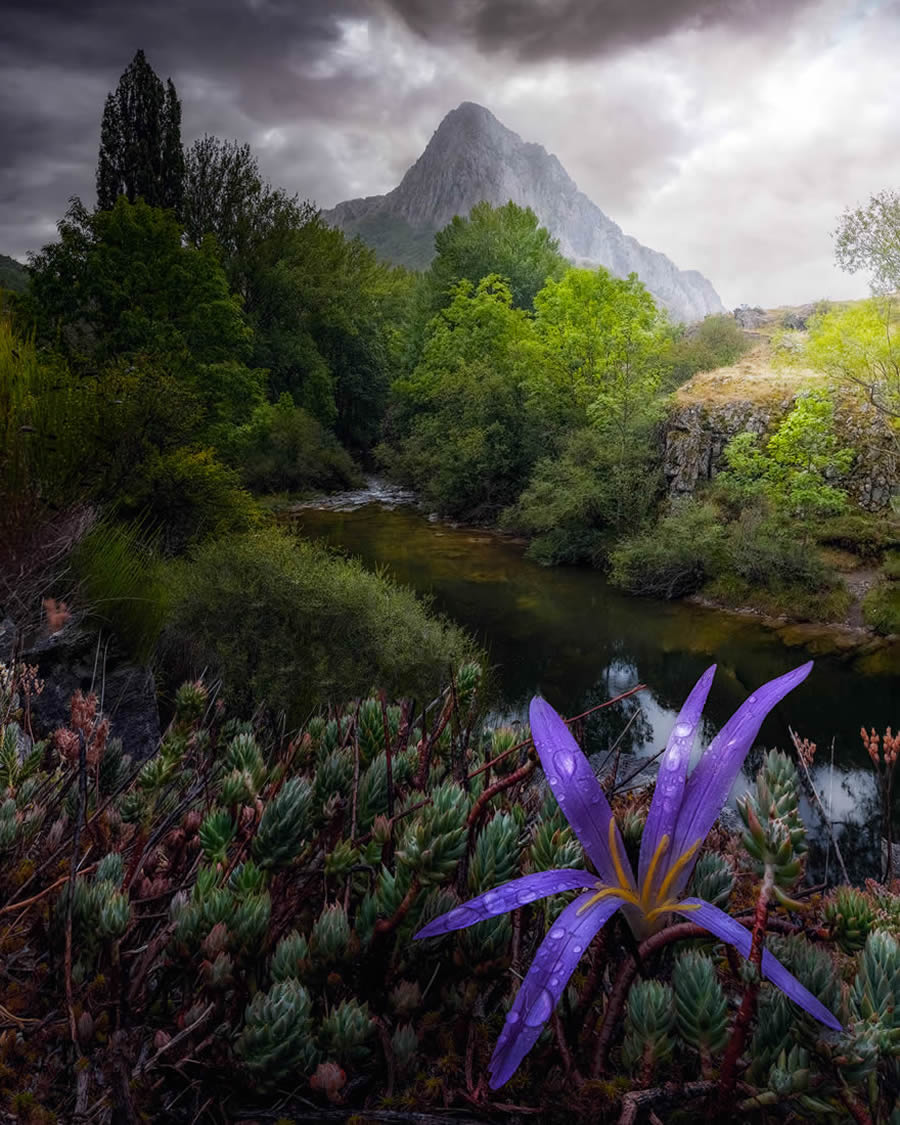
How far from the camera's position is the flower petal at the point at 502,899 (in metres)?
0.60

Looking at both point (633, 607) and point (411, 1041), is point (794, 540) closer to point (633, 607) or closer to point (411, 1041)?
point (633, 607)

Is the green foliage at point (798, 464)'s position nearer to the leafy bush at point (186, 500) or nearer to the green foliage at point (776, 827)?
the leafy bush at point (186, 500)

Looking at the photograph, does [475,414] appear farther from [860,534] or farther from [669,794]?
[669,794]

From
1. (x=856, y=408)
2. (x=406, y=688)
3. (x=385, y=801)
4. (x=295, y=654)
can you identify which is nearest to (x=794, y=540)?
(x=856, y=408)

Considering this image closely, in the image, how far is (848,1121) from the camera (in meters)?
0.56

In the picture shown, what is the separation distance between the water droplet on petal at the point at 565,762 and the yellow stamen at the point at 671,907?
0.51 feet

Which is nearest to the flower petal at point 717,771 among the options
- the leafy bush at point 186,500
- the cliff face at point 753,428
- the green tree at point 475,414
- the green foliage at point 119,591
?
the green foliage at point 119,591

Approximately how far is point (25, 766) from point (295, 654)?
627 cm

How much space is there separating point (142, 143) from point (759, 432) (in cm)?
2753

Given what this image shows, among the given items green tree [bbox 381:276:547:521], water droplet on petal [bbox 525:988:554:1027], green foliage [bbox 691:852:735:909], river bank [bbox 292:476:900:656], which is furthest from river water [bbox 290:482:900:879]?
water droplet on petal [bbox 525:988:554:1027]

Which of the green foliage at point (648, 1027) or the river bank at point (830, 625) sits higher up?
the green foliage at point (648, 1027)

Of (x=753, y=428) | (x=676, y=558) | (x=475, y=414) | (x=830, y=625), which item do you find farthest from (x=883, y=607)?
(x=475, y=414)

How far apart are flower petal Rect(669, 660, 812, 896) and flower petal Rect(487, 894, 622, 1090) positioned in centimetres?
13

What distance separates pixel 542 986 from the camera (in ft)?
1.85
